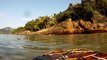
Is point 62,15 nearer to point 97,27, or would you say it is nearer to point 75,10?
point 75,10

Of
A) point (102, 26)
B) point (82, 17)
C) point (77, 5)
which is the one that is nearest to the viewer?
point (102, 26)

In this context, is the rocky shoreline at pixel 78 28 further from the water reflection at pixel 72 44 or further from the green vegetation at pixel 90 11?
the water reflection at pixel 72 44

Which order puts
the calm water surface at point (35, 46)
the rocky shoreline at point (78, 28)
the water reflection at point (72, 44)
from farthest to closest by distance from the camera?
the rocky shoreline at point (78, 28)
the water reflection at point (72, 44)
the calm water surface at point (35, 46)

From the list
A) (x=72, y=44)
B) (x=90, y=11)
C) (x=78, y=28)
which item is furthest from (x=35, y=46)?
(x=90, y=11)

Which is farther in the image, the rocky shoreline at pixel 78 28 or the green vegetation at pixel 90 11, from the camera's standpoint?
the green vegetation at pixel 90 11

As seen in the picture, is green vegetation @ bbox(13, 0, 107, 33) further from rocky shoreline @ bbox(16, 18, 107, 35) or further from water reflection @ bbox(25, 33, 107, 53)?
water reflection @ bbox(25, 33, 107, 53)

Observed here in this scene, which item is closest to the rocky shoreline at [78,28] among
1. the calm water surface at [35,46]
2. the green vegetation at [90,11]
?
the green vegetation at [90,11]

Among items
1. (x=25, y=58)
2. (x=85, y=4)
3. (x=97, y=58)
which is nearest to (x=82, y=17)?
(x=85, y=4)

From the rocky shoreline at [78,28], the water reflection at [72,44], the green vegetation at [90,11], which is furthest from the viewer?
the green vegetation at [90,11]

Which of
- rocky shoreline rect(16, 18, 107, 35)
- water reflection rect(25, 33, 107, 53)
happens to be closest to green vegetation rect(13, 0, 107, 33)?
rocky shoreline rect(16, 18, 107, 35)

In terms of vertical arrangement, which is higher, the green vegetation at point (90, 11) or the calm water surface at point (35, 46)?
the green vegetation at point (90, 11)

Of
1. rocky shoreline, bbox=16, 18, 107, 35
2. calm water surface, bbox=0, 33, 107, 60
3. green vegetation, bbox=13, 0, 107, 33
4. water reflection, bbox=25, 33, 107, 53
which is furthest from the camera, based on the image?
green vegetation, bbox=13, 0, 107, 33

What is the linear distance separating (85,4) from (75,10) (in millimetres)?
7333

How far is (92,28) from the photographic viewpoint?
8506 cm
